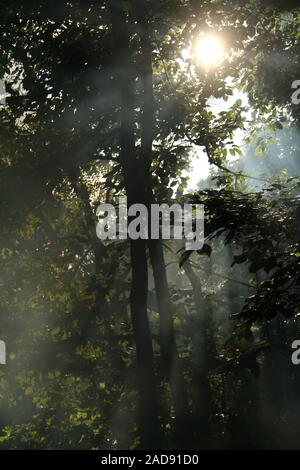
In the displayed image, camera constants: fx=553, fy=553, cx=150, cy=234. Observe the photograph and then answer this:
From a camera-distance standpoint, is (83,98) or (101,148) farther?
(101,148)

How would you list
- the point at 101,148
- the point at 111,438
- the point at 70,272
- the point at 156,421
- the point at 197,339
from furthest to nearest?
the point at 197,339, the point at 70,272, the point at 111,438, the point at 101,148, the point at 156,421

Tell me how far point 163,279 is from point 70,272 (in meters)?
2.49

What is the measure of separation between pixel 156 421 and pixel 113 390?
2.82 metres

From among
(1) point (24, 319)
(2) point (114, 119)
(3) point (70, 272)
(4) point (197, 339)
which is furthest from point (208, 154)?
(4) point (197, 339)

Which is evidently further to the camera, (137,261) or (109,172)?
(109,172)

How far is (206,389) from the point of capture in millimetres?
12922

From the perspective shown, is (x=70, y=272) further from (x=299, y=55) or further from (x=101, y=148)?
(x=299, y=55)

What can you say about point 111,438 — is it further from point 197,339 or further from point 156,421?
point 197,339

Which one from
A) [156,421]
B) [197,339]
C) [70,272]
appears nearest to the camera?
[156,421]

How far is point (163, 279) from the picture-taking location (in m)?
12.2

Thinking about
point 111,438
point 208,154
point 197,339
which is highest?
point 208,154

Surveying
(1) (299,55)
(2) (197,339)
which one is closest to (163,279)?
(1) (299,55)

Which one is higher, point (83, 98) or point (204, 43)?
point (204, 43)

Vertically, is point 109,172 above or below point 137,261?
above
